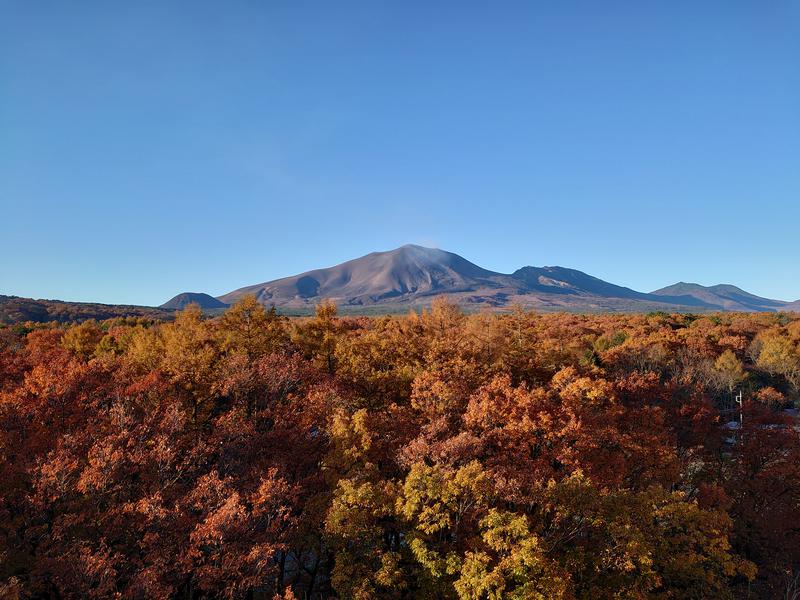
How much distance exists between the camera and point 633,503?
26.5m

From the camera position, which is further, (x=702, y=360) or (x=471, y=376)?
(x=702, y=360)

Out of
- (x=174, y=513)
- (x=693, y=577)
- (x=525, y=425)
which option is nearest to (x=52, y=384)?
(x=174, y=513)

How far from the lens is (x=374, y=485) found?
86.7 feet

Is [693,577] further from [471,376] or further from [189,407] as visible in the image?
[189,407]

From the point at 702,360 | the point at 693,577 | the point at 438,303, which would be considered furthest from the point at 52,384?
the point at 702,360

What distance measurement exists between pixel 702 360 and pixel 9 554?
96766 mm

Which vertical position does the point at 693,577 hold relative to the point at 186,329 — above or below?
below

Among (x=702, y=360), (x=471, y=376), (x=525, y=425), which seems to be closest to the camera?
(x=525, y=425)

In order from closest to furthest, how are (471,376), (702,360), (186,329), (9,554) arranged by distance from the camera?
(9,554) → (471,376) → (186,329) → (702,360)

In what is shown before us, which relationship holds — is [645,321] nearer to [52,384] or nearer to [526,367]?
[526,367]

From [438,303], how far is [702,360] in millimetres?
52066

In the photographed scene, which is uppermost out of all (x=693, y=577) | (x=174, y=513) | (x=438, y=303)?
(x=438, y=303)

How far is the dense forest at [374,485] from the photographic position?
21453 millimetres

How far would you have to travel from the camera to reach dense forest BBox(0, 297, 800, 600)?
21.5m
